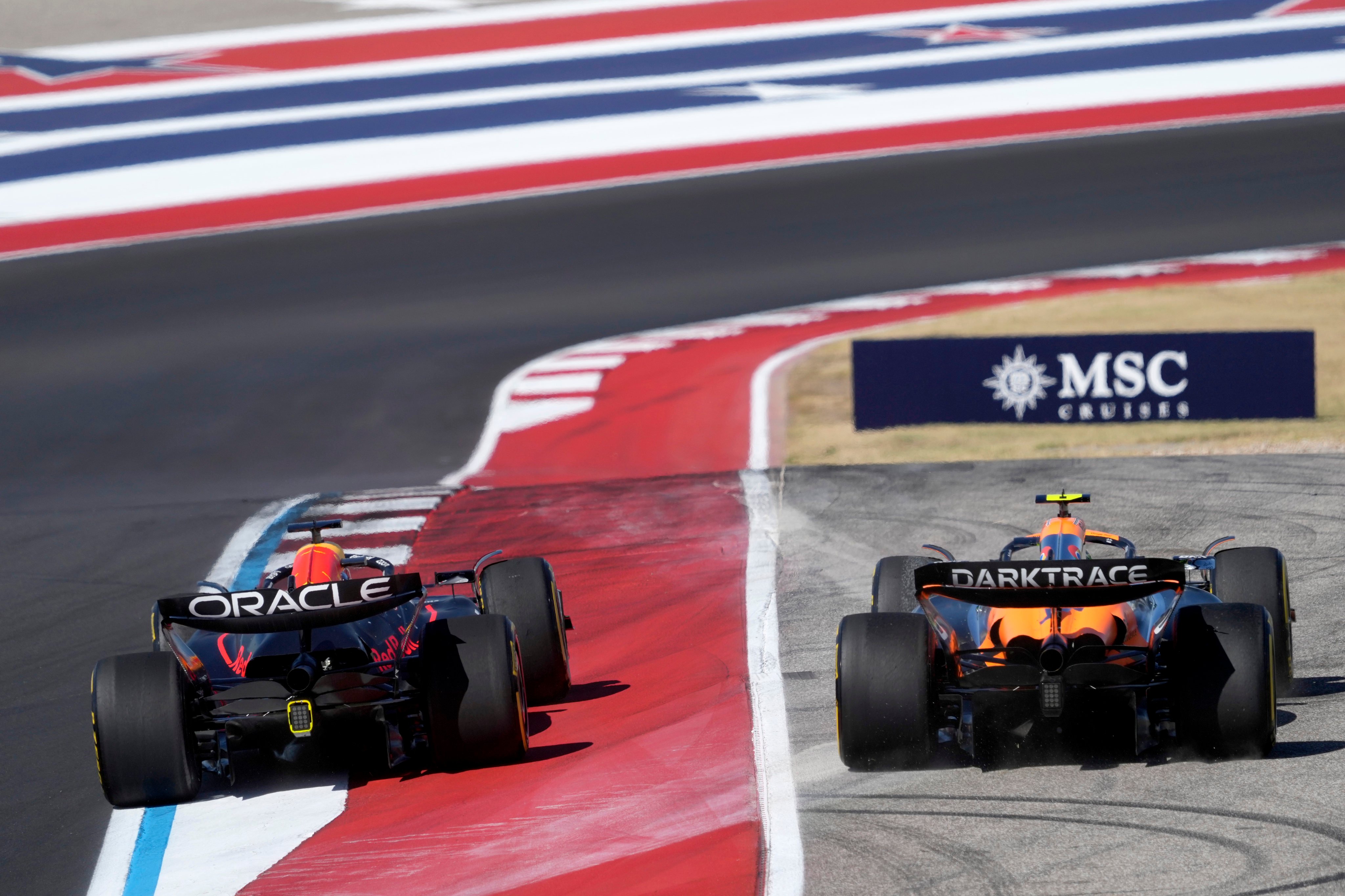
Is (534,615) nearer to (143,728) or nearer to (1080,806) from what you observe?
(143,728)

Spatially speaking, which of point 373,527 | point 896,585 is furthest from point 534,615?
point 373,527

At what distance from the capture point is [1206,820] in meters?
7.91

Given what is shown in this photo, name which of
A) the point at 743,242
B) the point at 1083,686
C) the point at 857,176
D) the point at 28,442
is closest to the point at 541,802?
the point at 1083,686

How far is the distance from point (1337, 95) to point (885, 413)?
1897cm

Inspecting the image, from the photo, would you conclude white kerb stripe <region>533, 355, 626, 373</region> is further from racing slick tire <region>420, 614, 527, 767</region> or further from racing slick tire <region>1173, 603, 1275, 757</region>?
racing slick tire <region>1173, 603, 1275, 757</region>

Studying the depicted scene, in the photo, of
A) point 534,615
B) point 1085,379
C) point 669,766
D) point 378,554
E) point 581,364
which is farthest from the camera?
point 581,364

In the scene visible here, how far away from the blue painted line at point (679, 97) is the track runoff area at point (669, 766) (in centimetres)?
1674

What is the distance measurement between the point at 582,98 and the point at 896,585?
26535 millimetres

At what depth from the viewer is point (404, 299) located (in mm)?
26922

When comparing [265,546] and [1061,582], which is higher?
[1061,582]

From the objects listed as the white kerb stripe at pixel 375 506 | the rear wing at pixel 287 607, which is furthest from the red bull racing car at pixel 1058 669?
the white kerb stripe at pixel 375 506

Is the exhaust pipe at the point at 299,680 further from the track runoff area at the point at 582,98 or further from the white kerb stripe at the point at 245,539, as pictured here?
the track runoff area at the point at 582,98

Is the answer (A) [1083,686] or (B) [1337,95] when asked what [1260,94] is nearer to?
(B) [1337,95]

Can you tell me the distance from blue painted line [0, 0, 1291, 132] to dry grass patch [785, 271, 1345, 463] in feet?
42.7
